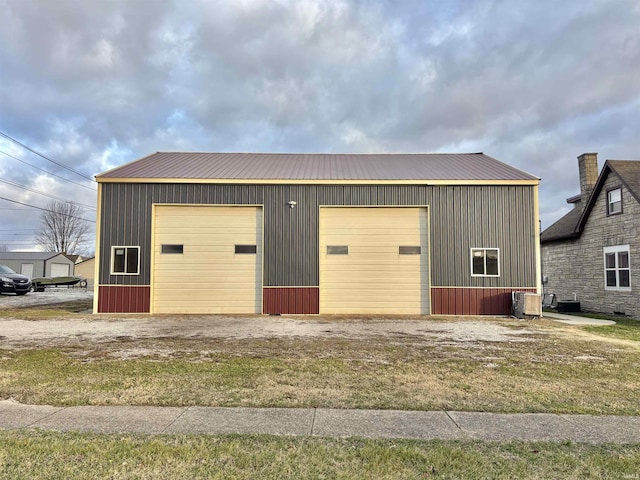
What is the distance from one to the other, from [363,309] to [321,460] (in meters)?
12.0

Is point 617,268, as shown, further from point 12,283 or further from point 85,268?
point 85,268

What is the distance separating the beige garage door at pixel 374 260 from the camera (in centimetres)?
1541

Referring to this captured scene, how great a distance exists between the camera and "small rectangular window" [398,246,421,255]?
15.6 m

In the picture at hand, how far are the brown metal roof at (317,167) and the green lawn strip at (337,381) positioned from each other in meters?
8.82

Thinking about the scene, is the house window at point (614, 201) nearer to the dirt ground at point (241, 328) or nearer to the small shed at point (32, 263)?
the dirt ground at point (241, 328)

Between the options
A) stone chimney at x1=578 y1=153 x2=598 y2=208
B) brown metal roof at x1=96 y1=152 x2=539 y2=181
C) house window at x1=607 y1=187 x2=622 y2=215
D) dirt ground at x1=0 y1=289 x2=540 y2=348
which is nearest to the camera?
dirt ground at x1=0 y1=289 x2=540 y2=348

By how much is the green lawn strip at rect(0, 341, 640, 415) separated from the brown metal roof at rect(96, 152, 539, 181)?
28.9ft

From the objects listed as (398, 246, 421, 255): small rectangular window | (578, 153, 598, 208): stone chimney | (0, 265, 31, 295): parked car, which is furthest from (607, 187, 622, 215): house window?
(0, 265, 31, 295): parked car

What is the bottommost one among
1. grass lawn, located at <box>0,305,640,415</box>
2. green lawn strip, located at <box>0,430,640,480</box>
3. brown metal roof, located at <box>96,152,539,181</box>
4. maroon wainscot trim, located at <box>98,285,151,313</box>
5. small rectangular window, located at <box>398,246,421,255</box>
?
grass lawn, located at <box>0,305,640,415</box>

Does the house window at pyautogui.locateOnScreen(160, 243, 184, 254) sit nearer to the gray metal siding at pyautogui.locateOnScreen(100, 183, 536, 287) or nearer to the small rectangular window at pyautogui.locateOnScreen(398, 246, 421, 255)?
the gray metal siding at pyautogui.locateOnScreen(100, 183, 536, 287)

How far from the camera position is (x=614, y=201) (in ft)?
57.4

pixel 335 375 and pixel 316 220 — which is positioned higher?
pixel 316 220

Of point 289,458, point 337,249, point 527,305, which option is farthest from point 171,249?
point 289,458

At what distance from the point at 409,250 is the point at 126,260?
10290mm
